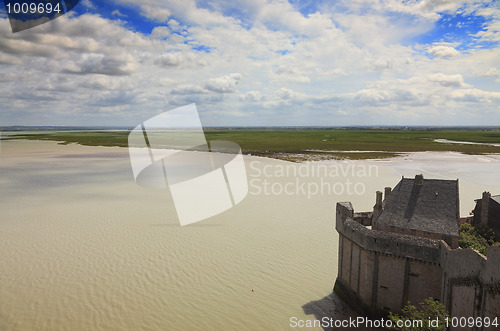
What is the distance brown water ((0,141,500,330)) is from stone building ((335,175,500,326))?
8.92 ft

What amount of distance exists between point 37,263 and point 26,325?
25.8 feet

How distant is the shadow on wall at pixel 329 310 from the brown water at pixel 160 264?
0.08 meters

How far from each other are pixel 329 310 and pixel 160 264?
41.3 ft

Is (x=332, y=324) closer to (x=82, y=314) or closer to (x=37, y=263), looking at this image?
(x=82, y=314)

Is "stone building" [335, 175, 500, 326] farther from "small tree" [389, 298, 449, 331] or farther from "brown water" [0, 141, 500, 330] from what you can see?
"brown water" [0, 141, 500, 330]

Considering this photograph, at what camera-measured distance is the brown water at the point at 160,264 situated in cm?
1827

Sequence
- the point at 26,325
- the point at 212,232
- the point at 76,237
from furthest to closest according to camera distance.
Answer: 1. the point at 212,232
2. the point at 76,237
3. the point at 26,325

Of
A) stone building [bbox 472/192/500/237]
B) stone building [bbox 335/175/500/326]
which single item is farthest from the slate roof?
stone building [bbox 472/192/500/237]

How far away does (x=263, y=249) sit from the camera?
2698cm

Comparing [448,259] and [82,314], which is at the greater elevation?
[448,259]

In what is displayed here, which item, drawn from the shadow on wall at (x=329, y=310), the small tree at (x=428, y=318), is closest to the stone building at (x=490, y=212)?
the small tree at (x=428, y=318)

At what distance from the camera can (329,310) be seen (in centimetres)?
1914

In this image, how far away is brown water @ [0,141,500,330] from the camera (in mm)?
18266

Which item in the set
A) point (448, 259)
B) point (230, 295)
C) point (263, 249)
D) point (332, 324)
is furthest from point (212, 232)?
point (448, 259)
